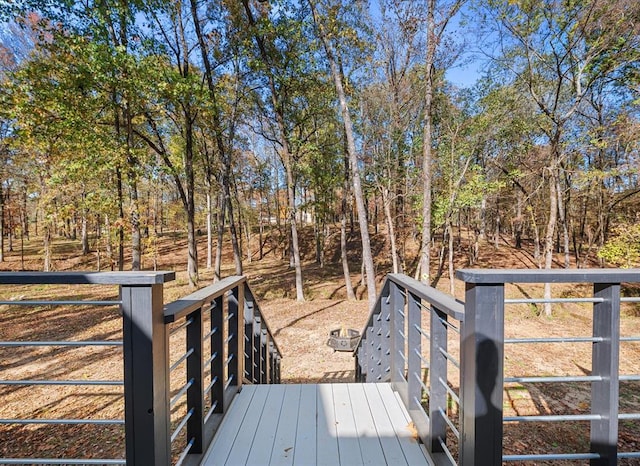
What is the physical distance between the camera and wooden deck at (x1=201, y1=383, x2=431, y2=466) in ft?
5.47

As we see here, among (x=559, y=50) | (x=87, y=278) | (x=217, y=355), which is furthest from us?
(x=559, y=50)

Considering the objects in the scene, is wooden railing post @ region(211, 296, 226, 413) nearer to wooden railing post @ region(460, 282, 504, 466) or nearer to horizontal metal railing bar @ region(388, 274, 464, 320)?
horizontal metal railing bar @ region(388, 274, 464, 320)

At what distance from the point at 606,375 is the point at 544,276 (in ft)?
1.60

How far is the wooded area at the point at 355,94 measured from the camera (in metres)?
7.25

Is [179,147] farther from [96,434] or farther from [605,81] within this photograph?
[605,81]

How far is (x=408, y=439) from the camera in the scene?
5.96ft

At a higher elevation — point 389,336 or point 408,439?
point 389,336

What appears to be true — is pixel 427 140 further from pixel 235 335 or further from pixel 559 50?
pixel 235 335

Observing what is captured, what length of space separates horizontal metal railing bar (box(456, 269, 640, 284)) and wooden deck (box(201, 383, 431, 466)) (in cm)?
114

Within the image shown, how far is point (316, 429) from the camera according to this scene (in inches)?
75.9

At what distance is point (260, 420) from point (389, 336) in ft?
4.01

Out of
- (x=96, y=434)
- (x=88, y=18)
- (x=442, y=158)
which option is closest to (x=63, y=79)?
(x=88, y=18)

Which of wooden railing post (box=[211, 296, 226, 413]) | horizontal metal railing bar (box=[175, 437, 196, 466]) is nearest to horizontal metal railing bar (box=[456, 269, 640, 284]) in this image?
wooden railing post (box=[211, 296, 226, 413])

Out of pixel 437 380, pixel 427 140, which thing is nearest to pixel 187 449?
pixel 437 380
